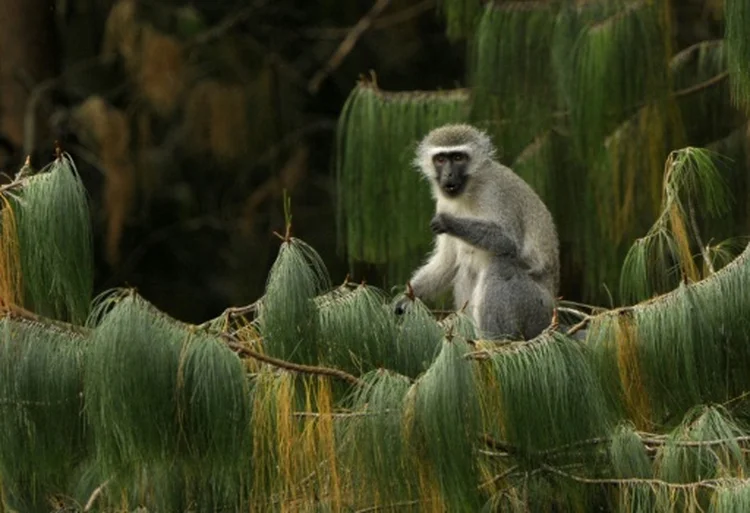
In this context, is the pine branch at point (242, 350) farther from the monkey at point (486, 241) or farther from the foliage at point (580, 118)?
the foliage at point (580, 118)

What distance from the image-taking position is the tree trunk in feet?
31.2

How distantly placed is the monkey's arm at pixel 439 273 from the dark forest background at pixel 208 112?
3.08 m

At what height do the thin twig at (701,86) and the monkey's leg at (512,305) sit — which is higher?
the thin twig at (701,86)

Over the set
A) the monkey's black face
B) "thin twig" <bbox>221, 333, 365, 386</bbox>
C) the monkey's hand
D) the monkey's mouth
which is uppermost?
the monkey's black face

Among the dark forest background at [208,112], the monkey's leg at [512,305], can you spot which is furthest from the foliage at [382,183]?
the dark forest background at [208,112]

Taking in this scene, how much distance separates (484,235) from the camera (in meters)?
6.80

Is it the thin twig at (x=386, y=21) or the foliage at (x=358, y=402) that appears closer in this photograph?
the foliage at (x=358, y=402)

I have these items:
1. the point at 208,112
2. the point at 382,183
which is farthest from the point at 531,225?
the point at 208,112

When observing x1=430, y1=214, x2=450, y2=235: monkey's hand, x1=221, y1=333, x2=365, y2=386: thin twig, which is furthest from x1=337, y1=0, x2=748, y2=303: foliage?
x1=221, y1=333, x2=365, y2=386: thin twig

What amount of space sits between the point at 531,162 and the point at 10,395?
13.2ft

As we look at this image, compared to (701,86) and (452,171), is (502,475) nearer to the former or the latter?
(452,171)

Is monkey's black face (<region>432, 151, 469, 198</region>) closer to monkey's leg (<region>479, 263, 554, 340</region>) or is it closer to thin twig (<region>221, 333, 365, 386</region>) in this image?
monkey's leg (<region>479, 263, 554, 340</region>)

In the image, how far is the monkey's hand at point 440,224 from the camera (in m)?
6.52

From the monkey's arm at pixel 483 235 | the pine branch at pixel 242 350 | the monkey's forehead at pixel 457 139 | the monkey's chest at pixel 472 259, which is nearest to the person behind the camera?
the pine branch at pixel 242 350
